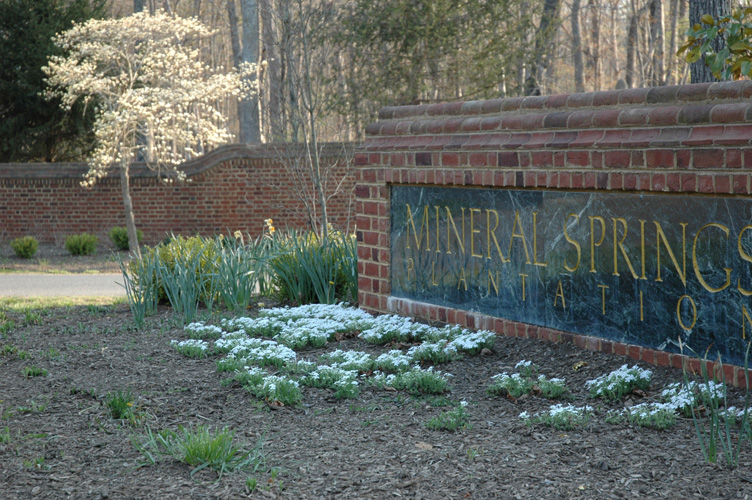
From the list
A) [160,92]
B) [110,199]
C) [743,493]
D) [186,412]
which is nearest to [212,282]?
[186,412]

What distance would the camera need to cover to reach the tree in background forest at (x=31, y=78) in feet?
57.7

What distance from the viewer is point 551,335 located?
4934 millimetres

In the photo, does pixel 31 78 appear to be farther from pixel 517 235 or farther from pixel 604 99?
pixel 604 99

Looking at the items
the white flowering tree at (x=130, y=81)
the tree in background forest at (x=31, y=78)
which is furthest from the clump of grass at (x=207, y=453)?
the tree in background forest at (x=31, y=78)

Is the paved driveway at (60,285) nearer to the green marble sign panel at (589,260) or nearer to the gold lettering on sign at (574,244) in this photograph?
the green marble sign panel at (589,260)

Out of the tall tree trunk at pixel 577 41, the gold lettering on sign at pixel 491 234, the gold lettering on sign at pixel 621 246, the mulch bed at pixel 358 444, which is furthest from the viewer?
the tall tree trunk at pixel 577 41

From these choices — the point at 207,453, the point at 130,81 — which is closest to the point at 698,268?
the point at 207,453

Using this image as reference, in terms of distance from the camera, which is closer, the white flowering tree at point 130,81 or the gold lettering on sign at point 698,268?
the gold lettering on sign at point 698,268

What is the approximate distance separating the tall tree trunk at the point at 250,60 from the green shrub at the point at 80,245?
225 inches

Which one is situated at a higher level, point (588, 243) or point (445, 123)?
point (445, 123)

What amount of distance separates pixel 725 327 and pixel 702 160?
34.6 inches

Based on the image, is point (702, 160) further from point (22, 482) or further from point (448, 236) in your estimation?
point (22, 482)

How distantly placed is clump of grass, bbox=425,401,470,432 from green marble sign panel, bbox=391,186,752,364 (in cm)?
128

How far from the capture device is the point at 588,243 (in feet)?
15.4
